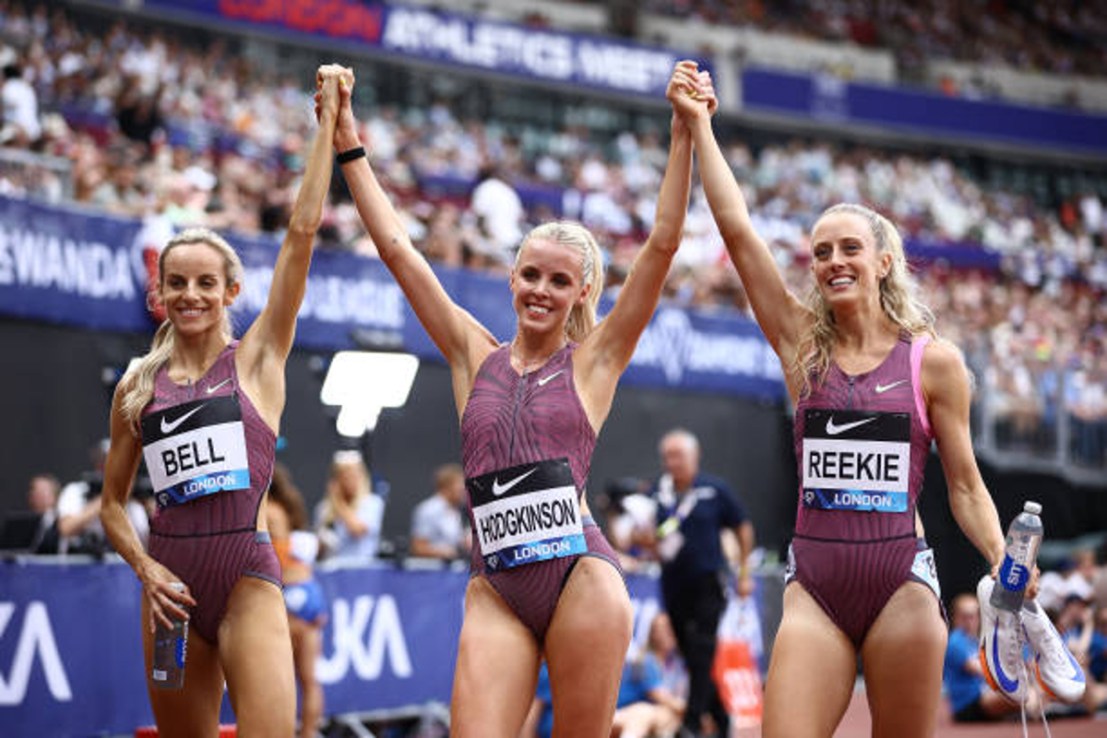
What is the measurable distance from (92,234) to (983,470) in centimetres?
1122

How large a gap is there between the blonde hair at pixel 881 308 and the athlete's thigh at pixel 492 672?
1247 millimetres

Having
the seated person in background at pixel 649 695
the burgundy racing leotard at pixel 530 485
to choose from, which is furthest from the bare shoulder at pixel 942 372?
the seated person in background at pixel 649 695

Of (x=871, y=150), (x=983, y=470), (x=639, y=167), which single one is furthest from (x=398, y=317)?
(x=871, y=150)

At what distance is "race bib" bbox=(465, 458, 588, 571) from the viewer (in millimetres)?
5160

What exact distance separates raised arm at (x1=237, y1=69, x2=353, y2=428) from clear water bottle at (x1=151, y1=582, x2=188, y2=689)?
81 cm

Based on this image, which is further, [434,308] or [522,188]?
[522,188]

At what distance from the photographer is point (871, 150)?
1455 inches

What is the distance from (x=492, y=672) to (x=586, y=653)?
0.98 ft

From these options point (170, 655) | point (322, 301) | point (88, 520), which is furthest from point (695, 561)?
point (170, 655)

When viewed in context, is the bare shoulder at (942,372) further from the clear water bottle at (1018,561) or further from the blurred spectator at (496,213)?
the blurred spectator at (496,213)

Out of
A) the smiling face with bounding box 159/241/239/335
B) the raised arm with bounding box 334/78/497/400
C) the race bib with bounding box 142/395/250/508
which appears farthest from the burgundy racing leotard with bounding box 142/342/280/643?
the raised arm with bounding box 334/78/497/400

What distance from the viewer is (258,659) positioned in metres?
5.39

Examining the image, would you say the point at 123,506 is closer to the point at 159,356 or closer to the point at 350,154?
the point at 159,356

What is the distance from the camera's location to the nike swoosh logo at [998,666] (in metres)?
5.36
